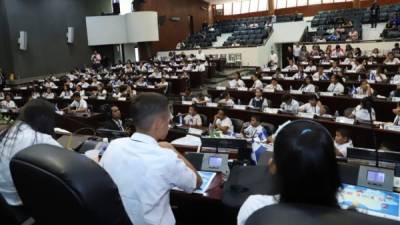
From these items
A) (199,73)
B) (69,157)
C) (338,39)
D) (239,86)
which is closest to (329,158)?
(69,157)

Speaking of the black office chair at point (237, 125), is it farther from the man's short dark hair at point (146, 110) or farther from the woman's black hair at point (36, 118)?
the man's short dark hair at point (146, 110)

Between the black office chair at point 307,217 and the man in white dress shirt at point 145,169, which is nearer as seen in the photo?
the black office chair at point 307,217

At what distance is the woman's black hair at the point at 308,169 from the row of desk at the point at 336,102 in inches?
282

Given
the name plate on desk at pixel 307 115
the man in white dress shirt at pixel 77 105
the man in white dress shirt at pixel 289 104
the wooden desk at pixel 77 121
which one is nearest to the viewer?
the name plate on desk at pixel 307 115

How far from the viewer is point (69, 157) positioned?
2.95ft

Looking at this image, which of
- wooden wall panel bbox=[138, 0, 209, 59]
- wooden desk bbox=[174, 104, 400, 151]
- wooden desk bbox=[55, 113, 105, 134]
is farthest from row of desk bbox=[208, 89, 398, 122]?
wooden wall panel bbox=[138, 0, 209, 59]

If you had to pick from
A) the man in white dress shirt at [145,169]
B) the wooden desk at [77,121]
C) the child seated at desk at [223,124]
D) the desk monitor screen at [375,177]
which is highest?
the man in white dress shirt at [145,169]

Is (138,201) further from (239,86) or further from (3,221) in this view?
(239,86)

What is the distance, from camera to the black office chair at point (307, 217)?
66 cm

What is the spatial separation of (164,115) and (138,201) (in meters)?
0.44

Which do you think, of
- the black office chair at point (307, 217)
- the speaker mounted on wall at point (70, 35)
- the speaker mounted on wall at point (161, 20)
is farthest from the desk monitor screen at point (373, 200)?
the speaker mounted on wall at point (161, 20)

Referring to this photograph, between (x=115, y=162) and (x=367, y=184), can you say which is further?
(x=367, y=184)

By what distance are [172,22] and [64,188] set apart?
21544mm

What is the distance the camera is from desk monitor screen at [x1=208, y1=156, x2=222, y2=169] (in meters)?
2.96
